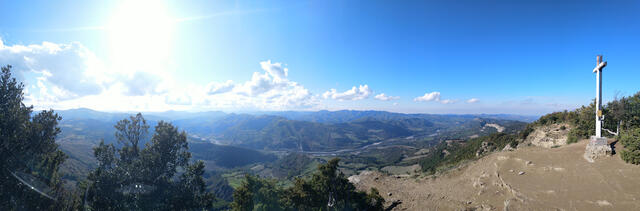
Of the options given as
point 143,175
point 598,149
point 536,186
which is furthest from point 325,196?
point 598,149

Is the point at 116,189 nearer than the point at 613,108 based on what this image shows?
Yes

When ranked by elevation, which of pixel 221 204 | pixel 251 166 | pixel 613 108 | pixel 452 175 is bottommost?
pixel 251 166

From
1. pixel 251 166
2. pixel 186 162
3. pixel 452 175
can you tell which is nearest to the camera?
pixel 186 162

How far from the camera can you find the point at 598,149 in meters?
15.1

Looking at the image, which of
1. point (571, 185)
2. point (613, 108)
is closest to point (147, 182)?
point (571, 185)

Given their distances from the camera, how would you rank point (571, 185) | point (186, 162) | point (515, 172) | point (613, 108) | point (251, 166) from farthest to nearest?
point (251, 166) < point (613, 108) < point (515, 172) < point (186, 162) < point (571, 185)

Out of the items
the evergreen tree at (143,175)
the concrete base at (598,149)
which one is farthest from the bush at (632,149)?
the evergreen tree at (143,175)

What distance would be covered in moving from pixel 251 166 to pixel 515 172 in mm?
204678

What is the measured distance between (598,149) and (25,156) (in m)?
37.1

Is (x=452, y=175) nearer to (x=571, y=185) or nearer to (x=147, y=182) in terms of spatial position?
(x=571, y=185)

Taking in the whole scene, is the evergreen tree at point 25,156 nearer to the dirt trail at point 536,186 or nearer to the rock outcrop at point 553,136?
the dirt trail at point 536,186

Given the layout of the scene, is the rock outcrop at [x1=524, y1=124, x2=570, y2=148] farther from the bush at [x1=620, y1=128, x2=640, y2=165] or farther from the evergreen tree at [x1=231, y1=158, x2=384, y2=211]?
the evergreen tree at [x1=231, y1=158, x2=384, y2=211]

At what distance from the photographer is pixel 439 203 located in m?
19.2

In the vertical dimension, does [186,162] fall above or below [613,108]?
below
